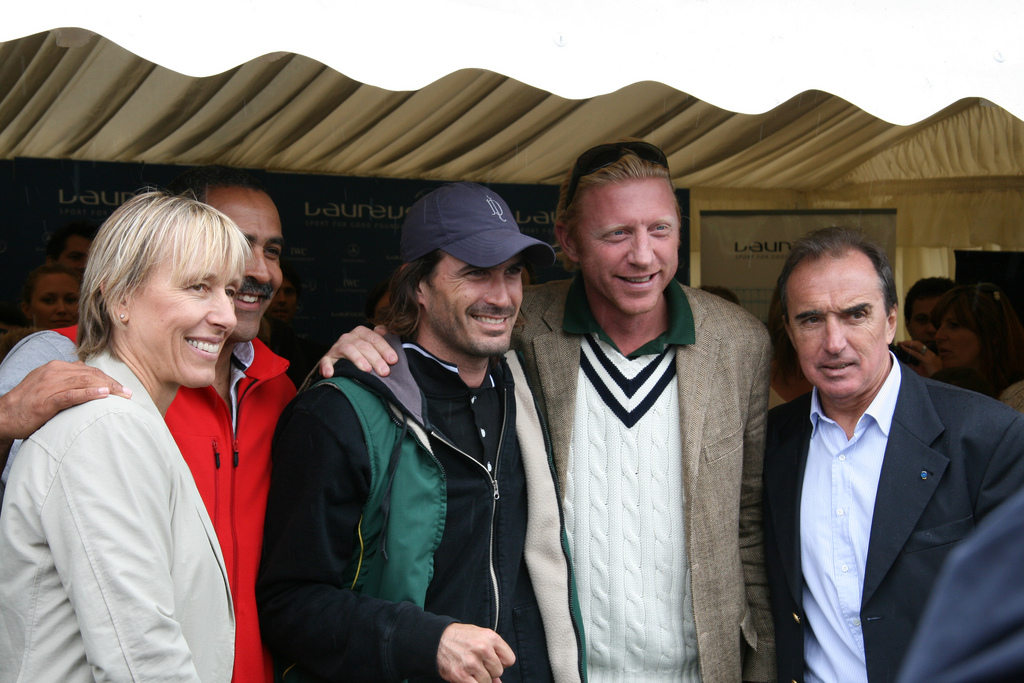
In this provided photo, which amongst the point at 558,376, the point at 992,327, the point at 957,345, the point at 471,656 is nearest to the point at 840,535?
the point at 558,376

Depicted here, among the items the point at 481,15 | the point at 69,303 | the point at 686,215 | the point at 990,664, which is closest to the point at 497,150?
the point at 686,215

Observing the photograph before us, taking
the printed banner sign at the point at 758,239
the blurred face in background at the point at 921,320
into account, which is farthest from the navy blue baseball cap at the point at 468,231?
the blurred face in background at the point at 921,320

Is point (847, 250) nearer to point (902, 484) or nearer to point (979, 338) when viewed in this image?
point (902, 484)

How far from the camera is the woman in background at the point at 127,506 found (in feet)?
4.22

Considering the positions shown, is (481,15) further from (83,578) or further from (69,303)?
(69,303)

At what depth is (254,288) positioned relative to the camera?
208 cm

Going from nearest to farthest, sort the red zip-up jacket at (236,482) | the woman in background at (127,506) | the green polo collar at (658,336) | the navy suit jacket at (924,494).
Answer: the woman in background at (127,506), the red zip-up jacket at (236,482), the navy suit jacket at (924,494), the green polo collar at (658,336)

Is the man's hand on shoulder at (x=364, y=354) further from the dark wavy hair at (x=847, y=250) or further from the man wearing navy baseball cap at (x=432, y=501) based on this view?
the dark wavy hair at (x=847, y=250)

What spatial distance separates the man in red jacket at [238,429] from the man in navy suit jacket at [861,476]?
4.48 ft

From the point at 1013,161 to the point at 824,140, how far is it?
109 centimetres

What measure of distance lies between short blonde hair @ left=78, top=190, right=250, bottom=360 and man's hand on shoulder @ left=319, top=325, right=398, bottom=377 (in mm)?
407

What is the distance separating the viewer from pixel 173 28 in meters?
1.66

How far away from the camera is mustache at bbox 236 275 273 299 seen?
81.0 inches

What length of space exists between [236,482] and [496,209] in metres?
0.94
